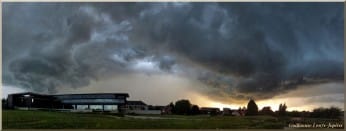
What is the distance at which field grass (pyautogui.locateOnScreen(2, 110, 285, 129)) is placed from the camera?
6.16 m

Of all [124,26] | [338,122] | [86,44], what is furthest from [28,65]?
[338,122]

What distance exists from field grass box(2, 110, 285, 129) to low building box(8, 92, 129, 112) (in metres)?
0.09

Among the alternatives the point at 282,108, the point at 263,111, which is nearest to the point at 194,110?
the point at 263,111

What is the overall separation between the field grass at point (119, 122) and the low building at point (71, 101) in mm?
90

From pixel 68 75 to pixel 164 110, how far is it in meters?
1.18

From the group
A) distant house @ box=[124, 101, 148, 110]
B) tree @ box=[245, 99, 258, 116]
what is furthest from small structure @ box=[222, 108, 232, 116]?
distant house @ box=[124, 101, 148, 110]

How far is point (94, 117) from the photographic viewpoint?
6.18 meters

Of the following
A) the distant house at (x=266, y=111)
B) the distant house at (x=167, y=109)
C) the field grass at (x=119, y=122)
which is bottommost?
the field grass at (x=119, y=122)

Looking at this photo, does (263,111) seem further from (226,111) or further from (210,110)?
(210,110)

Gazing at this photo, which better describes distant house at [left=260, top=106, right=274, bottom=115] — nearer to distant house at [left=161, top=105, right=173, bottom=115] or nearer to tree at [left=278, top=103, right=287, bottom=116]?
tree at [left=278, top=103, right=287, bottom=116]

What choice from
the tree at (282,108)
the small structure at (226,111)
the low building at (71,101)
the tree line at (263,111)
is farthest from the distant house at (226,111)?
the low building at (71,101)

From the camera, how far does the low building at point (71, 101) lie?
6121mm

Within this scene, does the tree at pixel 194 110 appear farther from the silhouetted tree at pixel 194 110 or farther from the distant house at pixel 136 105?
the distant house at pixel 136 105

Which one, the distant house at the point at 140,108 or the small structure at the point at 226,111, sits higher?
the distant house at the point at 140,108
